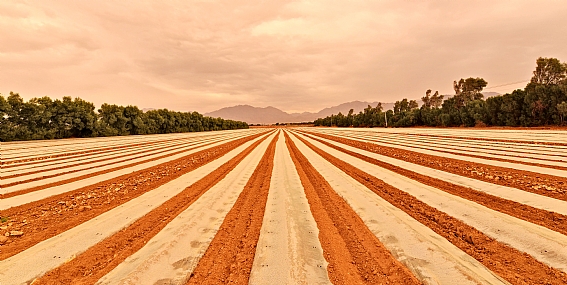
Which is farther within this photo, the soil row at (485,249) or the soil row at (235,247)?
the soil row at (235,247)

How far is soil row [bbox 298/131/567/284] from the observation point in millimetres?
3356

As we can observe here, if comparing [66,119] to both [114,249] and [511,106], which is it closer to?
[114,249]

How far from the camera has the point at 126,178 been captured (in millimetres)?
10906

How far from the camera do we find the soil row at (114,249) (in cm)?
372

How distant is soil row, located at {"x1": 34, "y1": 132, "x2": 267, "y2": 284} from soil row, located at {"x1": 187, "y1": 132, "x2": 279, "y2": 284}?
1.45m

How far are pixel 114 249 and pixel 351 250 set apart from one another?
4487 mm

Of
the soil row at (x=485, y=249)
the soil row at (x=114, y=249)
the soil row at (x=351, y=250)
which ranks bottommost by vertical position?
the soil row at (x=351, y=250)

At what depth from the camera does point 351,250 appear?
4344 millimetres

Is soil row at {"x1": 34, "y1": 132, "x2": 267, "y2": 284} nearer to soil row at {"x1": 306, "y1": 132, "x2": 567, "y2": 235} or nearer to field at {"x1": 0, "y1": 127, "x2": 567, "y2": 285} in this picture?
field at {"x1": 0, "y1": 127, "x2": 567, "y2": 285}

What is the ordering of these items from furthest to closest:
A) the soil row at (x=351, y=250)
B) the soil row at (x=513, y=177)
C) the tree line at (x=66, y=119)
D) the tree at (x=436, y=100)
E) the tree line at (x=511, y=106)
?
the tree at (x=436, y=100), the tree line at (x=511, y=106), the tree line at (x=66, y=119), the soil row at (x=513, y=177), the soil row at (x=351, y=250)

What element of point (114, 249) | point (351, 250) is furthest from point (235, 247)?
point (114, 249)

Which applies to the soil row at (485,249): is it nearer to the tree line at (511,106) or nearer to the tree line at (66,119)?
the tree line at (511,106)

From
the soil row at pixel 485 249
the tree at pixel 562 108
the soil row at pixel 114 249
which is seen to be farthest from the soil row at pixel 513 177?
the tree at pixel 562 108

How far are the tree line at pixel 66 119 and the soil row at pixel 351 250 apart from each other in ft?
167
